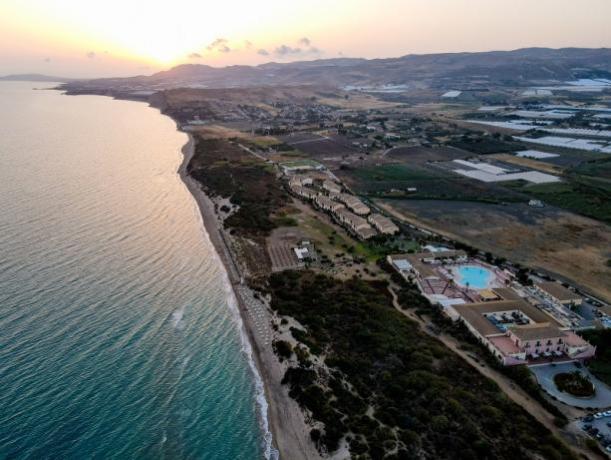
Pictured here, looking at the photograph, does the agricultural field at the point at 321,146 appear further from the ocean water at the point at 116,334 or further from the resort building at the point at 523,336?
the resort building at the point at 523,336

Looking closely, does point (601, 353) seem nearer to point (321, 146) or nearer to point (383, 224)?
point (383, 224)

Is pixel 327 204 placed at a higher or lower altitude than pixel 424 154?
higher

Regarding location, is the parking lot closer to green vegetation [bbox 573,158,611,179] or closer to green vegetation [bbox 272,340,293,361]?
green vegetation [bbox 272,340,293,361]

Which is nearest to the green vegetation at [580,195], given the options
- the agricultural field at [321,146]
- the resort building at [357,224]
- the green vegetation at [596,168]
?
the green vegetation at [596,168]

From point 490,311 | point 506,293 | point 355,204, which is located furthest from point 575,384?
point 355,204

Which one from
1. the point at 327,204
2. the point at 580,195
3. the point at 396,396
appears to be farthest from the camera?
the point at 580,195

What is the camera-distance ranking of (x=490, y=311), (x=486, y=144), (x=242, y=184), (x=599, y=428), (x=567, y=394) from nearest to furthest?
1. (x=599, y=428)
2. (x=567, y=394)
3. (x=490, y=311)
4. (x=242, y=184)
5. (x=486, y=144)
